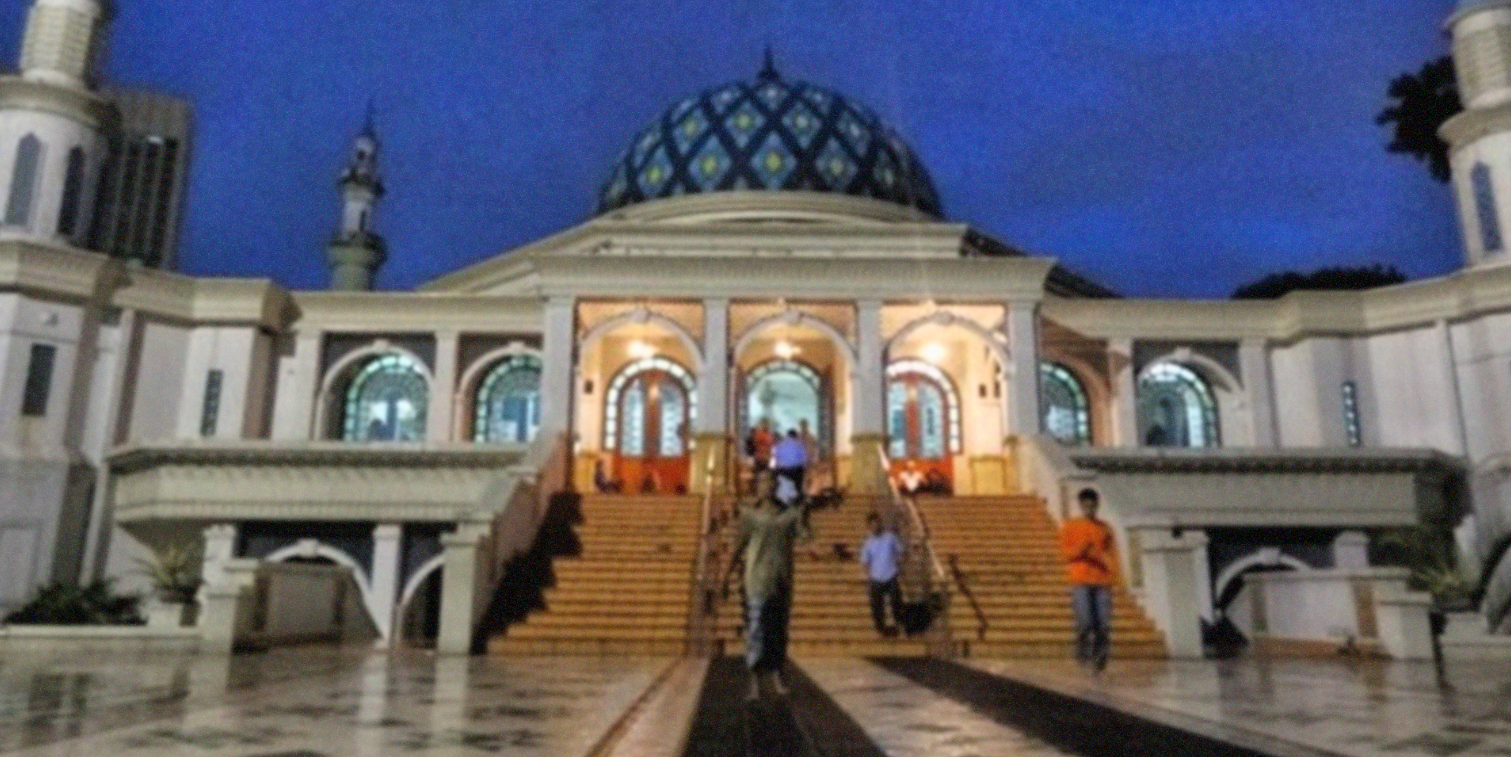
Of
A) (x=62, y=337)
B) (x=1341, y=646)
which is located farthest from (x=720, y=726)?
(x=62, y=337)

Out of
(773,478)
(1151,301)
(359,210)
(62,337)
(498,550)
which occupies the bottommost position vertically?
(498,550)

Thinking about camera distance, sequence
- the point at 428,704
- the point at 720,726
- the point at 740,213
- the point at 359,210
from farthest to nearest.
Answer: the point at 359,210 < the point at 740,213 < the point at 428,704 < the point at 720,726

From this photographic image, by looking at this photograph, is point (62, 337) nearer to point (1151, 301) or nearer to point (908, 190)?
point (908, 190)

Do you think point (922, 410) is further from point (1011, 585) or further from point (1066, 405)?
point (1011, 585)

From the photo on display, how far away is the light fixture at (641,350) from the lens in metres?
24.0

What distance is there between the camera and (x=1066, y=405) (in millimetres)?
24719

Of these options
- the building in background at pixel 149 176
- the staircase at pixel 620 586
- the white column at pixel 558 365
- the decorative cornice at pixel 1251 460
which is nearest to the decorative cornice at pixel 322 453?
the white column at pixel 558 365

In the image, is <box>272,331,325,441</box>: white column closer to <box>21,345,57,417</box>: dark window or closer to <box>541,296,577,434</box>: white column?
<box>21,345,57,417</box>: dark window

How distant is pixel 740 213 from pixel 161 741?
949 inches

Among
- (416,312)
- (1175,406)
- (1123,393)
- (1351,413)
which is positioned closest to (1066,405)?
(1123,393)

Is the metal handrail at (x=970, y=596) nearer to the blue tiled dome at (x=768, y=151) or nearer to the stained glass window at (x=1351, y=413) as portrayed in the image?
the stained glass window at (x=1351, y=413)

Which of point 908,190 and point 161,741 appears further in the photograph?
point 908,190

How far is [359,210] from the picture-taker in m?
36.1

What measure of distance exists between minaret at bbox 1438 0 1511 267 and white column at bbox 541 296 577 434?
1833 centimetres
